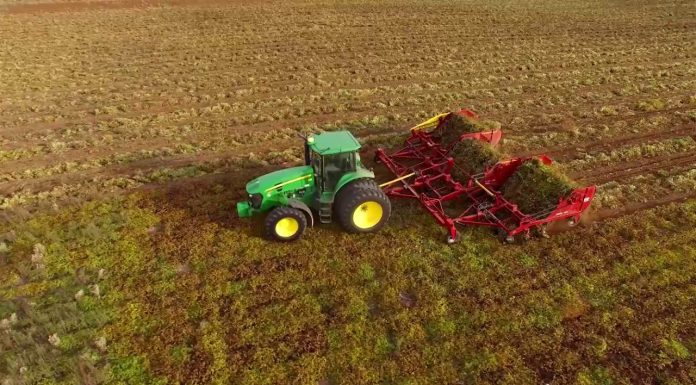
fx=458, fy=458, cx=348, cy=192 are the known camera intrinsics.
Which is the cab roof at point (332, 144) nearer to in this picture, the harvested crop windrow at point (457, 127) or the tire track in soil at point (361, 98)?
the harvested crop windrow at point (457, 127)

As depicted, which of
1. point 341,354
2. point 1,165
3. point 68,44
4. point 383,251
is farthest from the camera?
point 68,44

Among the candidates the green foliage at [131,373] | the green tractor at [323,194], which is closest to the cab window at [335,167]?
the green tractor at [323,194]

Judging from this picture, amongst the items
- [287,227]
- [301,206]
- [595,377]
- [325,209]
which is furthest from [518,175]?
[287,227]

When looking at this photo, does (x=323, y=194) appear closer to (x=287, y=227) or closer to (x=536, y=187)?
(x=287, y=227)

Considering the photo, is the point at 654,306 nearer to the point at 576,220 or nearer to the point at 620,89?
the point at 576,220

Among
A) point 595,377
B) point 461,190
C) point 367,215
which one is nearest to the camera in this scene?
point 595,377

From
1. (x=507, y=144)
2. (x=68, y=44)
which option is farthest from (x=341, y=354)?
(x=68, y=44)
